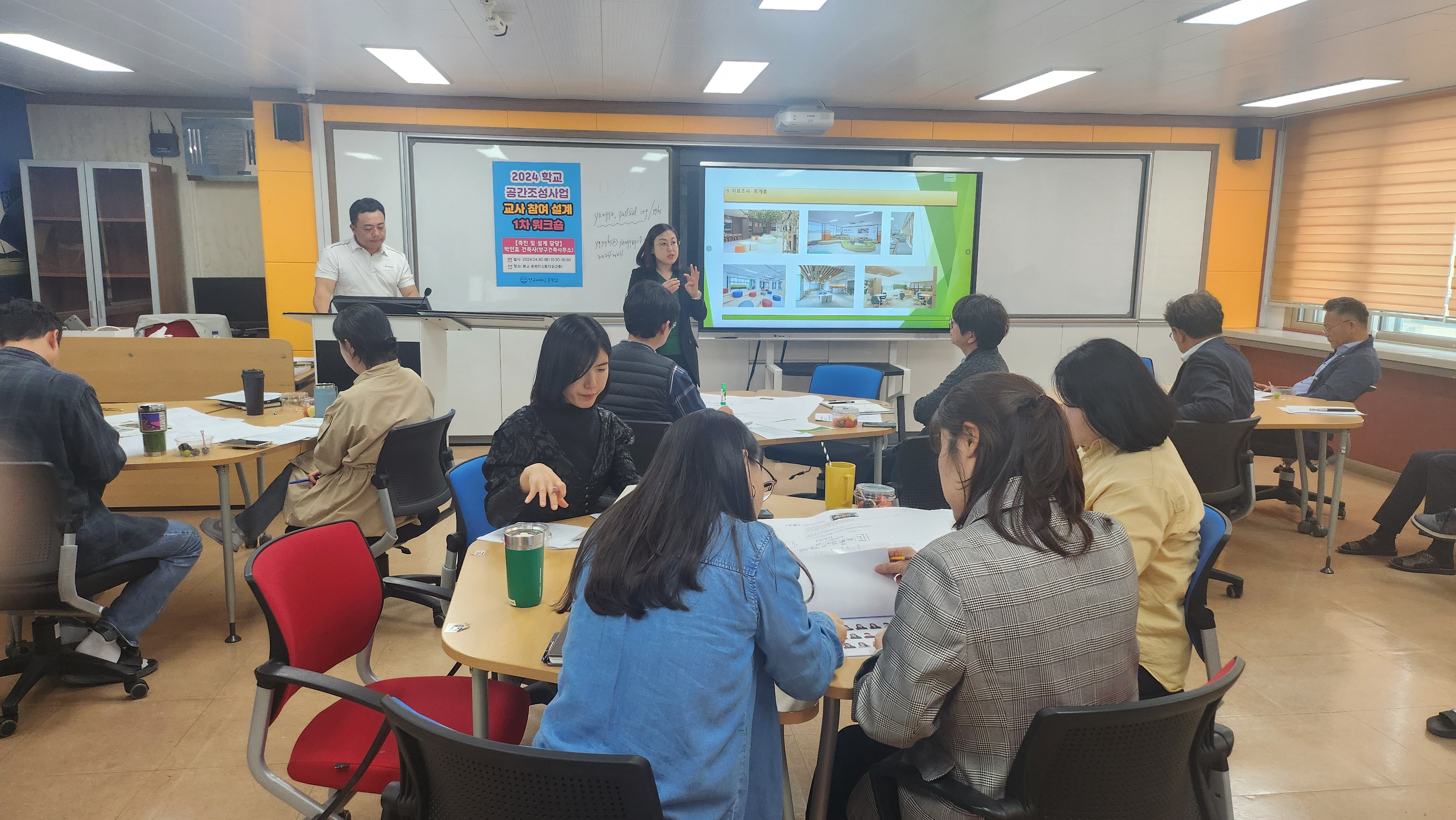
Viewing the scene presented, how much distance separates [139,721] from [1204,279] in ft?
24.0

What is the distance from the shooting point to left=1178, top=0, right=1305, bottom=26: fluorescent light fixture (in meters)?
3.56

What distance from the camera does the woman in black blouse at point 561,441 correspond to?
88.9 inches

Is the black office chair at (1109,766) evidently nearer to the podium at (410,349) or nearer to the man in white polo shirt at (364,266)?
the podium at (410,349)

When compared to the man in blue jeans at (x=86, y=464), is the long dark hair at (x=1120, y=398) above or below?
above

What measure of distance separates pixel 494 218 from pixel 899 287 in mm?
3066

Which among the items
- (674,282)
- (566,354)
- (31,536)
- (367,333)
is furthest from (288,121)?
(566,354)

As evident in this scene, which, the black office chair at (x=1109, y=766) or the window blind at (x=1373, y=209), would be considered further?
the window blind at (x=1373, y=209)

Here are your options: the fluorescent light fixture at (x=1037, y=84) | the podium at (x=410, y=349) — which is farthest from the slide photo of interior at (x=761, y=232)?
the podium at (x=410, y=349)

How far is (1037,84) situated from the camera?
5.42 meters

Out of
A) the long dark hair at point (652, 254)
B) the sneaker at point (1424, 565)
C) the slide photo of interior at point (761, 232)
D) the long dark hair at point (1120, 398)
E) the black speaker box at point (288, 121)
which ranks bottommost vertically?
the sneaker at point (1424, 565)

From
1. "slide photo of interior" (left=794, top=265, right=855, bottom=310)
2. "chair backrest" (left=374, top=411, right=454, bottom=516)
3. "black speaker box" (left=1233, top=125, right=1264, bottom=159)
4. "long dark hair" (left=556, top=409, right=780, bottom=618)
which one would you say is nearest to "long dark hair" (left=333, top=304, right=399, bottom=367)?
"chair backrest" (left=374, top=411, right=454, bottom=516)

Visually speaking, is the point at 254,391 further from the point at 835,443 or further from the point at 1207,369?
the point at 1207,369

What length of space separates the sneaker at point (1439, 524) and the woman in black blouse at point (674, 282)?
3576 millimetres

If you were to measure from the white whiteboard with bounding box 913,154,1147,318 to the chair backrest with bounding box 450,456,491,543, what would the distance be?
4.88m
